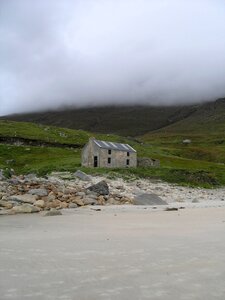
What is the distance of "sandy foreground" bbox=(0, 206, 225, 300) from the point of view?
6.72 m

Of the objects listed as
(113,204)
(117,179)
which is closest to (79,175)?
(117,179)

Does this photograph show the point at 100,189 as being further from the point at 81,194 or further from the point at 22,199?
the point at 22,199

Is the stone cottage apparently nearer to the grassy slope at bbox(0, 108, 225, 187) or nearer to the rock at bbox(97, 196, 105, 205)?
the grassy slope at bbox(0, 108, 225, 187)

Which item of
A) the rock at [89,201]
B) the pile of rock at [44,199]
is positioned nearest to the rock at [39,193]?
the pile of rock at [44,199]

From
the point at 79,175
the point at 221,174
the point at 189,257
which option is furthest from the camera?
the point at 221,174

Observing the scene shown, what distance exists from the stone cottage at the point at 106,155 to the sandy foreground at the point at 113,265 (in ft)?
215

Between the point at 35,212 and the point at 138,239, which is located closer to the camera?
the point at 138,239

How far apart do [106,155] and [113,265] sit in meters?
72.6

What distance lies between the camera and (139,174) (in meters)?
63.6

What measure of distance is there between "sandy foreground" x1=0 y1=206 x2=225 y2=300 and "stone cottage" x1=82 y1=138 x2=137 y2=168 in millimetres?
65649

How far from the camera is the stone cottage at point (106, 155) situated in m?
80.3

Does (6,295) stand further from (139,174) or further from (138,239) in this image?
(139,174)

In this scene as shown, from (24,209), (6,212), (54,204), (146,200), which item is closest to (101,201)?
(146,200)

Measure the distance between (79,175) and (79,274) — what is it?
46171 millimetres
